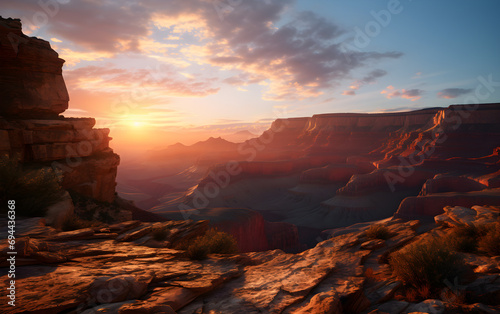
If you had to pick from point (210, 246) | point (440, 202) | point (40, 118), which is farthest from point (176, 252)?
point (440, 202)

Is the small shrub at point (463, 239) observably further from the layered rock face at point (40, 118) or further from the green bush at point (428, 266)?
the layered rock face at point (40, 118)

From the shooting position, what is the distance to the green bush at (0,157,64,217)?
890cm

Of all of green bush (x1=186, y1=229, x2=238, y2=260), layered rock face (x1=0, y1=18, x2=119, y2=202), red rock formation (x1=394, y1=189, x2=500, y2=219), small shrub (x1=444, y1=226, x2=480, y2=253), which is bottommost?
red rock formation (x1=394, y1=189, x2=500, y2=219)

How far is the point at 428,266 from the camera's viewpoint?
5992 millimetres

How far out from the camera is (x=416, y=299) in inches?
219

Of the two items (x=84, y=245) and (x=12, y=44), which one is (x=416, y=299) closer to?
(x=84, y=245)

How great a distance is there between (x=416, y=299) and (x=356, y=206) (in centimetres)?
4961

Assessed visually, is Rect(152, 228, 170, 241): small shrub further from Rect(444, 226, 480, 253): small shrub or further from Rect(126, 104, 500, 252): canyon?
Rect(126, 104, 500, 252): canyon

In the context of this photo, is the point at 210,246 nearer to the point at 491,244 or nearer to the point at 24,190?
the point at 24,190

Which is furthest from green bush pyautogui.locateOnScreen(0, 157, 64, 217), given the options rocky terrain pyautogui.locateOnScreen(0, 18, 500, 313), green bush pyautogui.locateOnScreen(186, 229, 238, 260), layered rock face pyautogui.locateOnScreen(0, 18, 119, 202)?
green bush pyautogui.locateOnScreen(186, 229, 238, 260)

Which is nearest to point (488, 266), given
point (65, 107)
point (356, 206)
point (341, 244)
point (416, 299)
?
point (416, 299)

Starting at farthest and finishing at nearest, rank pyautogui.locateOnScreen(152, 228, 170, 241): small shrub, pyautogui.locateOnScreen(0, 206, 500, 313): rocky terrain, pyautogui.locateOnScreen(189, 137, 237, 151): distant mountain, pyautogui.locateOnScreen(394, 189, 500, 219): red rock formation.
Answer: pyautogui.locateOnScreen(189, 137, 237, 151): distant mountain, pyautogui.locateOnScreen(394, 189, 500, 219): red rock formation, pyautogui.locateOnScreen(152, 228, 170, 241): small shrub, pyautogui.locateOnScreen(0, 206, 500, 313): rocky terrain

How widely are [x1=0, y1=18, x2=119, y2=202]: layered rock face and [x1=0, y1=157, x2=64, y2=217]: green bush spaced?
2.96 meters

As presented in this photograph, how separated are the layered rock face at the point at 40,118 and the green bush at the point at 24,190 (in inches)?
116
